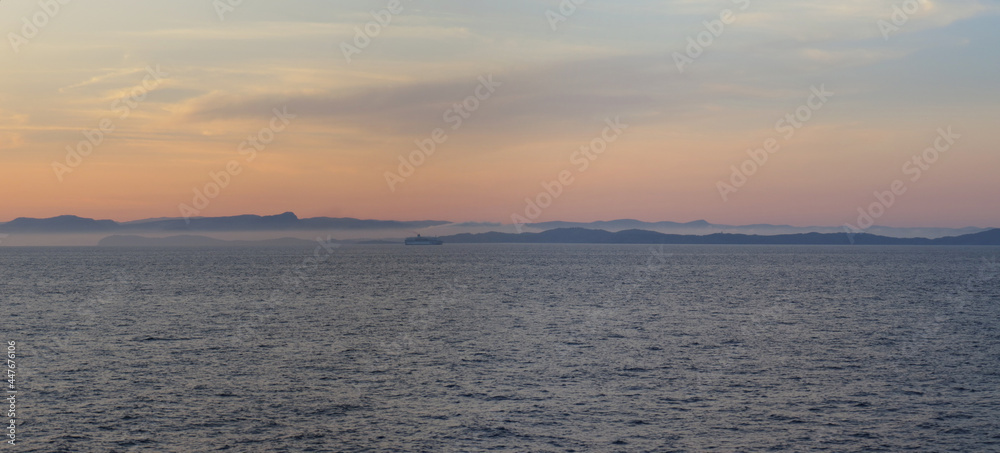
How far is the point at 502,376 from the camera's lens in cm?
5162

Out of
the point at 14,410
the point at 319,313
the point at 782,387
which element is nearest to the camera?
the point at 14,410

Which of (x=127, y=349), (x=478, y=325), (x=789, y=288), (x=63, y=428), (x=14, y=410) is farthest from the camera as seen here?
(x=789, y=288)

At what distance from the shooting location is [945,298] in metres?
110

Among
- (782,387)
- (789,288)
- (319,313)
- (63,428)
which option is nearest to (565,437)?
(782,387)

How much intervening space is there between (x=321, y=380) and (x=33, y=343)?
98.2ft

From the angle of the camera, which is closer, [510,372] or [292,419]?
[292,419]

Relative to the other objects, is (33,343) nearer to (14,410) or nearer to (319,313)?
(14,410)

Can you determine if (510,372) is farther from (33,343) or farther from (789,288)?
(789,288)

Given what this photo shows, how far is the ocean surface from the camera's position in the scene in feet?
124

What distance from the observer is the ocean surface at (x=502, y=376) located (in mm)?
37750

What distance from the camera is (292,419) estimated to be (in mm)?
40219

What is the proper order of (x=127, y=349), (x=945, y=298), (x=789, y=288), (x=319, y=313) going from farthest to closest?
(x=789, y=288) → (x=945, y=298) → (x=319, y=313) → (x=127, y=349)

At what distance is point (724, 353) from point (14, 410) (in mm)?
49333

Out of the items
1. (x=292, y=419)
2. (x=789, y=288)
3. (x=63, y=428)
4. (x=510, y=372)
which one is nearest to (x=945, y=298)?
(x=789, y=288)
